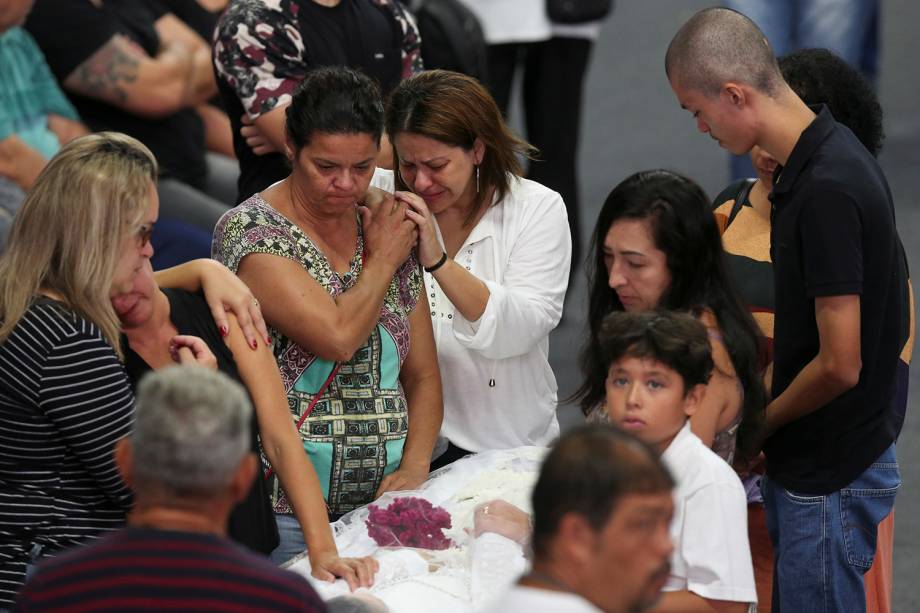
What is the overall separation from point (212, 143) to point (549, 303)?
2589mm

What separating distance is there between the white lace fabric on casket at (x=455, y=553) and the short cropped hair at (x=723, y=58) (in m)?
0.87

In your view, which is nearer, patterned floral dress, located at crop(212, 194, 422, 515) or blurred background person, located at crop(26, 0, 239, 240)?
patterned floral dress, located at crop(212, 194, 422, 515)

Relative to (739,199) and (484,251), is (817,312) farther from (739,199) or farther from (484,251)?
(484,251)

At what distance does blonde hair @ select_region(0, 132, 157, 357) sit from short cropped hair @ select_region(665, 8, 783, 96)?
45.3 inches

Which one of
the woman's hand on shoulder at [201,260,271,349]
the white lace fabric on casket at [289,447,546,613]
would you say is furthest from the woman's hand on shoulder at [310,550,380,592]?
the woman's hand on shoulder at [201,260,271,349]

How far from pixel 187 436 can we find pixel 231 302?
113 centimetres

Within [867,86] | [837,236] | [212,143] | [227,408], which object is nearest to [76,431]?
[227,408]

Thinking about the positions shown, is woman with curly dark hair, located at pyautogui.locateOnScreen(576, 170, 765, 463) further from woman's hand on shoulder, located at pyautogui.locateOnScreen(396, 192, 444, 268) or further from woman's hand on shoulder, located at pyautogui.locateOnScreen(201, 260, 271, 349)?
woman's hand on shoulder, located at pyautogui.locateOnScreen(201, 260, 271, 349)

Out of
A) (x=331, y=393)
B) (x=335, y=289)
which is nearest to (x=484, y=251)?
(x=335, y=289)

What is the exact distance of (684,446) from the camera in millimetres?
2674

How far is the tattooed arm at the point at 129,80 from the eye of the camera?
459 cm

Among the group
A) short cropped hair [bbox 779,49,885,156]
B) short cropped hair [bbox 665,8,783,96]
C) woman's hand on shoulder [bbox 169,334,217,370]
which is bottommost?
woman's hand on shoulder [bbox 169,334,217,370]

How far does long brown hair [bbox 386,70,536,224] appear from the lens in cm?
334

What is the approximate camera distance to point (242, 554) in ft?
6.09
